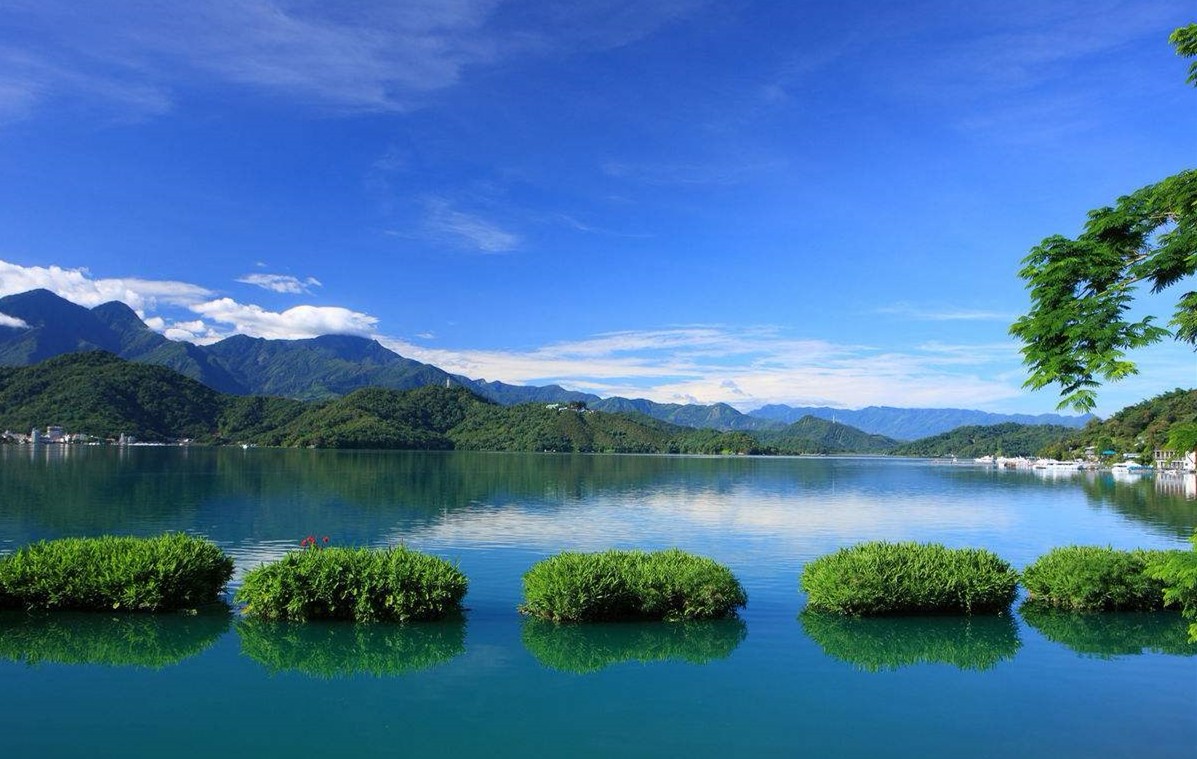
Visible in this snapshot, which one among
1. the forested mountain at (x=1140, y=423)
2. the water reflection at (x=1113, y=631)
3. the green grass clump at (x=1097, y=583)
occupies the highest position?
the forested mountain at (x=1140, y=423)

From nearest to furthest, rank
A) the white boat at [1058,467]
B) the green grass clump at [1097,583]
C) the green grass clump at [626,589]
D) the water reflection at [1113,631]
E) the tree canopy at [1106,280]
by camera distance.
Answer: the tree canopy at [1106,280], the water reflection at [1113,631], the green grass clump at [626,589], the green grass clump at [1097,583], the white boat at [1058,467]

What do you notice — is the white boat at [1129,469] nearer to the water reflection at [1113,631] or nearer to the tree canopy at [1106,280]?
the water reflection at [1113,631]

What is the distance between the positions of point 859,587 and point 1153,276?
1145cm

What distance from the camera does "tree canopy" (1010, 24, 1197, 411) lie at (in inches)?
356

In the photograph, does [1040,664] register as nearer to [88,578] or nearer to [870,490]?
[88,578]

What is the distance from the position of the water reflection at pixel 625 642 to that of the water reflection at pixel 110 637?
7242mm

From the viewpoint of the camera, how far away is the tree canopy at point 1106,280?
9.05 meters

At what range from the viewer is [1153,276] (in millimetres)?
9695

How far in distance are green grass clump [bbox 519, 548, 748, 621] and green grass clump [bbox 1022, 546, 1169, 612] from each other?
886 centimetres

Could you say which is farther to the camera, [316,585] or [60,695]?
[316,585]

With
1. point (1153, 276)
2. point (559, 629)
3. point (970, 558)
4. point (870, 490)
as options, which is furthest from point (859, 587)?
point (870, 490)

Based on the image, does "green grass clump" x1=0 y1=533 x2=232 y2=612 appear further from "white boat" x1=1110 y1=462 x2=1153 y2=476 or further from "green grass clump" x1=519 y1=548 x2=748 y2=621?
"white boat" x1=1110 y1=462 x2=1153 y2=476

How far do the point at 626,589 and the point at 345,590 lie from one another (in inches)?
260

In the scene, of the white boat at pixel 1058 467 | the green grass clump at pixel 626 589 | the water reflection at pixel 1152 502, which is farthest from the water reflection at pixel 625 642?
the white boat at pixel 1058 467
